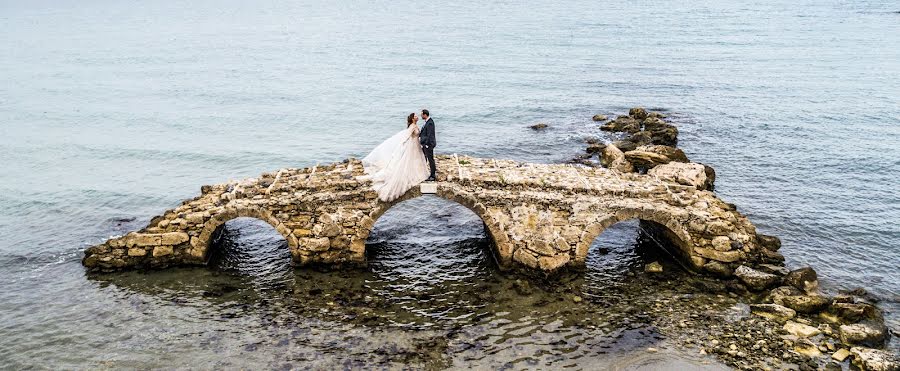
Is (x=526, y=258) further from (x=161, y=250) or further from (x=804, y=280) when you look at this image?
(x=161, y=250)

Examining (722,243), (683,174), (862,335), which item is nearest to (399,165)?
(722,243)

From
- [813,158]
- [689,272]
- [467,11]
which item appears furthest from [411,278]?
[467,11]

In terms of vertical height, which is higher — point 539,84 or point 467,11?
point 467,11

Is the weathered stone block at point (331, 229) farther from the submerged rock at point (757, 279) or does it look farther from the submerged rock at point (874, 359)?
the submerged rock at point (874, 359)

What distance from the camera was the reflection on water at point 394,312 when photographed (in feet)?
58.6

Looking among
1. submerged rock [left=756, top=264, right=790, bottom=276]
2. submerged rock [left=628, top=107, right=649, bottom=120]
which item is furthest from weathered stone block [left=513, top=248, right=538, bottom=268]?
submerged rock [left=628, top=107, right=649, bottom=120]

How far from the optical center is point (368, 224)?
21.9 meters

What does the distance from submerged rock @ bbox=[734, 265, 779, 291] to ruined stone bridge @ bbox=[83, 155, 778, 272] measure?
0.63 metres

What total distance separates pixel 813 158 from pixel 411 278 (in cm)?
2486

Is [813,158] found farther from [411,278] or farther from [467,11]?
[467,11]

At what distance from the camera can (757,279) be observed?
20.3 m

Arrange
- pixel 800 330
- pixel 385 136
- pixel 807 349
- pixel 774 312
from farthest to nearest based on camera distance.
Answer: pixel 385 136, pixel 774 312, pixel 800 330, pixel 807 349

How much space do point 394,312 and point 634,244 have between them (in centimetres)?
966

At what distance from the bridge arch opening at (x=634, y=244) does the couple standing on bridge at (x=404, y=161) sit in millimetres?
5772
